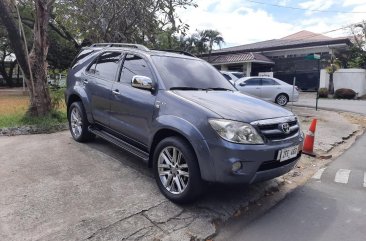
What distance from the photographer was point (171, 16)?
1234 centimetres

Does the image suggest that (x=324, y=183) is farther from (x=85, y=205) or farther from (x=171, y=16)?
(x=171, y=16)

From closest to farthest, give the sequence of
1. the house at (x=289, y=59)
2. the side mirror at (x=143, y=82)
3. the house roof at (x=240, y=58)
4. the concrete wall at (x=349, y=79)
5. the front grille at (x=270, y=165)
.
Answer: the front grille at (x=270, y=165)
the side mirror at (x=143, y=82)
the concrete wall at (x=349, y=79)
the house at (x=289, y=59)
the house roof at (x=240, y=58)

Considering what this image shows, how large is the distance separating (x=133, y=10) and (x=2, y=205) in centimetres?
780

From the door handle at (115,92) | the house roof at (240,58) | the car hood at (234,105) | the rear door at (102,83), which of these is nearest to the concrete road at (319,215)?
the car hood at (234,105)

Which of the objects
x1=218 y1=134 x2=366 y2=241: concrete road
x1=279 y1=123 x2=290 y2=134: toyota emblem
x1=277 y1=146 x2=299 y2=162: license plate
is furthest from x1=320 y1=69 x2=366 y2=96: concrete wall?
x1=279 y1=123 x2=290 y2=134: toyota emblem

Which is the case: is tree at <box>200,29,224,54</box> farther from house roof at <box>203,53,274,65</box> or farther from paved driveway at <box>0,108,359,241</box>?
paved driveway at <box>0,108,359,241</box>

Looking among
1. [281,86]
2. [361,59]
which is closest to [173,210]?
[281,86]

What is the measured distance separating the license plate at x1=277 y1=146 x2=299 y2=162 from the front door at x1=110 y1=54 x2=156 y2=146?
1631mm

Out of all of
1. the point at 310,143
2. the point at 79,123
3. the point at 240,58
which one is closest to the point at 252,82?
the point at 310,143

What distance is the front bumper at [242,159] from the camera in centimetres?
352

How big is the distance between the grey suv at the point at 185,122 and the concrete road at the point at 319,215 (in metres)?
0.55

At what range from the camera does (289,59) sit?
2927 centimetres

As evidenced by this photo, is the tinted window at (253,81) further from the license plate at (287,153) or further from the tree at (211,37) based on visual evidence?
the tree at (211,37)

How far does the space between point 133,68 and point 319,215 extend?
3167mm
